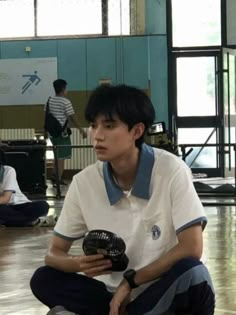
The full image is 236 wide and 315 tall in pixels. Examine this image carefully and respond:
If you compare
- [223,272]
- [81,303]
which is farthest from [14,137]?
[81,303]

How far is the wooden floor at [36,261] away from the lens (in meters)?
3.53

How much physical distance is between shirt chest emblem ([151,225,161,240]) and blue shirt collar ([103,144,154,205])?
10 centimetres

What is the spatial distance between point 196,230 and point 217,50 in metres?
11.3

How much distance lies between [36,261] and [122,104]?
266cm

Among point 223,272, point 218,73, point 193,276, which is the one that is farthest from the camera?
point 218,73

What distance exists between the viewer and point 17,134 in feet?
43.8

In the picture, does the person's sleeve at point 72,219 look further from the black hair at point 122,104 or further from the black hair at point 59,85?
the black hair at point 59,85

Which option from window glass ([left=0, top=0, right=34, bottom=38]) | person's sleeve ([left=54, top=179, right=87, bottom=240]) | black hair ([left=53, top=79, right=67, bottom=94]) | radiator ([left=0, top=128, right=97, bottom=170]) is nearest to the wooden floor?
person's sleeve ([left=54, top=179, right=87, bottom=240])

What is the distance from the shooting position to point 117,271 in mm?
2449

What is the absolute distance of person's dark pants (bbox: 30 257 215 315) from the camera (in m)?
2.33

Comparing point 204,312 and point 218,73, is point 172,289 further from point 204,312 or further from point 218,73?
point 218,73

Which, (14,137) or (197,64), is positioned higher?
(197,64)

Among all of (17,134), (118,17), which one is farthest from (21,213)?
(118,17)

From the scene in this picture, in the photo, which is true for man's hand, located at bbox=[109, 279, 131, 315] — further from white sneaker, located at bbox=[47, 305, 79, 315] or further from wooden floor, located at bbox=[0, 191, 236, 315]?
wooden floor, located at bbox=[0, 191, 236, 315]
